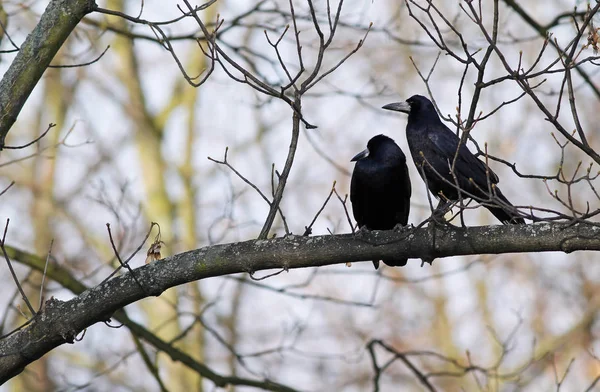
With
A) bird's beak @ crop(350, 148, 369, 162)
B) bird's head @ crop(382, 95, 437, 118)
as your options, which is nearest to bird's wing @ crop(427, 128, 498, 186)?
bird's head @ crop(382, 95, 437, 118)

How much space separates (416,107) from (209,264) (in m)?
2.75

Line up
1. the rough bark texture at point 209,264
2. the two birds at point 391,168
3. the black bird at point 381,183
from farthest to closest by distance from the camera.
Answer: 1. the black bird at point 381,183
2. the two birds at point 391,168
3. the rough bark texture at point 209,264

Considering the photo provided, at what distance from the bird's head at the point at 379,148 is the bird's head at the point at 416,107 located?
0.23 meters

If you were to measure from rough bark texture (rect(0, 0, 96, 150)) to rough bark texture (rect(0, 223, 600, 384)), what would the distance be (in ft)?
3.27

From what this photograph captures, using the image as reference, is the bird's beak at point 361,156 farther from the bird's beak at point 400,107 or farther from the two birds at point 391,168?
the bird's beak at point 400,107

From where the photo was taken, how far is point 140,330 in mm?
5980

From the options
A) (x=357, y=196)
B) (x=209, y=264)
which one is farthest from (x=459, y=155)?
(x=209, y=264)

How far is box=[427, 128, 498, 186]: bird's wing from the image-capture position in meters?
5.28

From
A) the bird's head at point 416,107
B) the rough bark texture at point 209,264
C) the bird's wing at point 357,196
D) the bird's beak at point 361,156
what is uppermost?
the bird's head at point 416,107

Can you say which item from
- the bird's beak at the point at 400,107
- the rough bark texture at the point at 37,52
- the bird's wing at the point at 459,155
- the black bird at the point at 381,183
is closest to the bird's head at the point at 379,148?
the black bird at the point at 381,183

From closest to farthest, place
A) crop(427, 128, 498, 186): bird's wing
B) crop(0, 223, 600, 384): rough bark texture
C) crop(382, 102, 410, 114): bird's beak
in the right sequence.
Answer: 1. crop(0, 223, 600, 384): rough bark texture
2. crop(427, 128, 498, 186): bird's wing
3. crop(382, 102, 410, 114): bird's beak

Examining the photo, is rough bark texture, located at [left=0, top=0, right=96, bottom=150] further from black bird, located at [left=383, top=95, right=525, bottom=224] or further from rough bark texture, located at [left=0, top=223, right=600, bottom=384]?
black bird, located at [left=383, top=95, right=525, bottom=224]

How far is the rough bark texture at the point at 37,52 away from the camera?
13.7 ft

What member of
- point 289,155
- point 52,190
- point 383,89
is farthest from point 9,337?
point 52,190
